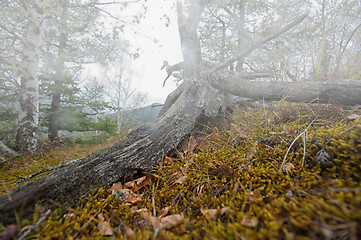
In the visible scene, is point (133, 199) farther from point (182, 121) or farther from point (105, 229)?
point (182, 121)

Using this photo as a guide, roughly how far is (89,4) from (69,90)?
15.1 ft

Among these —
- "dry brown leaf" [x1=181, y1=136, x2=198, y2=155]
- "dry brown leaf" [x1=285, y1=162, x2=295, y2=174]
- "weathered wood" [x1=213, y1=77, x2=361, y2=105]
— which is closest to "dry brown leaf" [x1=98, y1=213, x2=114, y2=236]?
"dry brown leaf" [x1=181, y1=136, x2=198, y2=155]

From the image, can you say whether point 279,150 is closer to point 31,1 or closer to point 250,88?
point 250,88

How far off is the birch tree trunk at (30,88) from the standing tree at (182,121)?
5176 mm

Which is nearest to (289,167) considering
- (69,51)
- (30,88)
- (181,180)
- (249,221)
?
(249,221)

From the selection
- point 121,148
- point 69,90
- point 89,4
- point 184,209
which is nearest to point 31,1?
point 89,4

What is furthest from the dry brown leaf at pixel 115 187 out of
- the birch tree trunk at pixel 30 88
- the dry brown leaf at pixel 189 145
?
the birch tree trunk at pixel 30 88

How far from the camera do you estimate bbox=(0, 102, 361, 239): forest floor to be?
1.99ft

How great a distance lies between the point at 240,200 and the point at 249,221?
0.75 feet

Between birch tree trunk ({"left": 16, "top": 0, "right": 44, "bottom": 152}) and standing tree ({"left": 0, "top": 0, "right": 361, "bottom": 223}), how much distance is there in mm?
5176

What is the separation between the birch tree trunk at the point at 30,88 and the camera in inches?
191

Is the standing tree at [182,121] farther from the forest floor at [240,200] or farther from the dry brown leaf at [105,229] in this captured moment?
A: the dry brown leaf at [105,229]

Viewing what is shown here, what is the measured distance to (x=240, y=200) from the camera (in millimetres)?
962

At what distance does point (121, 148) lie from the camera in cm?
185
